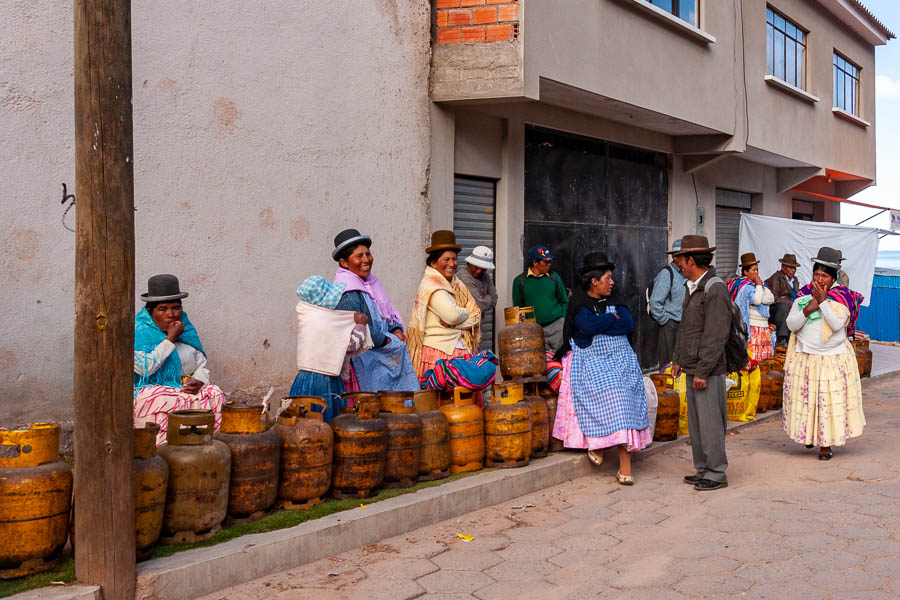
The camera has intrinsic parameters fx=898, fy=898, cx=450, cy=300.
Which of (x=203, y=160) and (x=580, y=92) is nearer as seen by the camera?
(x=203, y=160)

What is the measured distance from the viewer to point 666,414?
864 centimetres

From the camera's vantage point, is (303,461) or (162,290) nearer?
(303,461)

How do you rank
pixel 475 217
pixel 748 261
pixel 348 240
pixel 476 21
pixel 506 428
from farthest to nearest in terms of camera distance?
pixel 748 261, pixel 475 217, pixel 476 21, pixel 506 428, pixel 348 240

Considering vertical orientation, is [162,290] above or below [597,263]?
below

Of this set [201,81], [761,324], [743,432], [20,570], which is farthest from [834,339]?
[20,570]

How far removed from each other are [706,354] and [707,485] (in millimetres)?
1038

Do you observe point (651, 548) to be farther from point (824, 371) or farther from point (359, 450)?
point (824, 371)

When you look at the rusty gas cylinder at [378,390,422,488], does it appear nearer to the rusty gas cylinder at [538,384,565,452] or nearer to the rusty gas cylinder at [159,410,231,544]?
the rusty gas cylinder at [159,410,231,544]

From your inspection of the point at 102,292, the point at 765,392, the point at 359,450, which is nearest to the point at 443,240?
the point at 359,450

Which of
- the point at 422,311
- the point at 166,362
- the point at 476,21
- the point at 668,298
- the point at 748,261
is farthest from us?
the point at 748,261

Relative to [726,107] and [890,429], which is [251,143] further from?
[726,107]

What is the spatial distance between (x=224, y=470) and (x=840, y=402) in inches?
222

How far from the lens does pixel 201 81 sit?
22.4ft

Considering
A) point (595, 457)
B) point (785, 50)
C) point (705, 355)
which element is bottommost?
point (595, 457)
